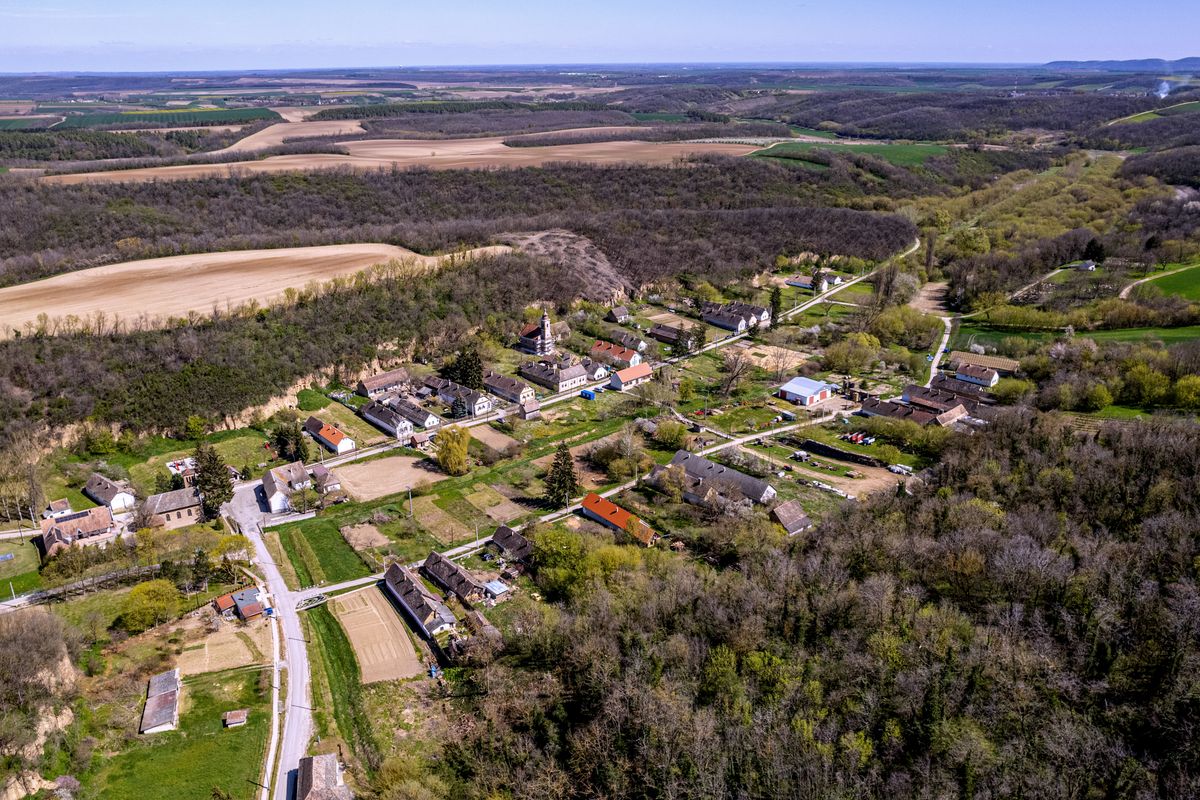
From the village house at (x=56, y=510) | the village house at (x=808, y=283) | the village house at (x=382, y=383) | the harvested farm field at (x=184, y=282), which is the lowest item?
the village house at (x=56, y=510)

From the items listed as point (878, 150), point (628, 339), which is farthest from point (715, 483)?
point (878, 150)

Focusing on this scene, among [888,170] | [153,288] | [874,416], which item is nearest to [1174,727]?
[874,416]

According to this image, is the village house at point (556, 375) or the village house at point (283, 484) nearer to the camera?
the village house at point (283, 484)

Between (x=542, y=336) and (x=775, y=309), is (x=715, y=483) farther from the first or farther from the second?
(x=775, y=309)

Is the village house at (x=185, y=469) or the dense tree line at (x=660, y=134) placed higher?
the dense tree line at (x=660, y=134)

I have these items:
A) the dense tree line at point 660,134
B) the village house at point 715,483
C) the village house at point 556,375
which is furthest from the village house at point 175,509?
the dense tree line at point 660,134

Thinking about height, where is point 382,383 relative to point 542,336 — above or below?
below

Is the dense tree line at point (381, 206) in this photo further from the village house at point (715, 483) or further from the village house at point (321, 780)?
the village house at point (321, 780)
